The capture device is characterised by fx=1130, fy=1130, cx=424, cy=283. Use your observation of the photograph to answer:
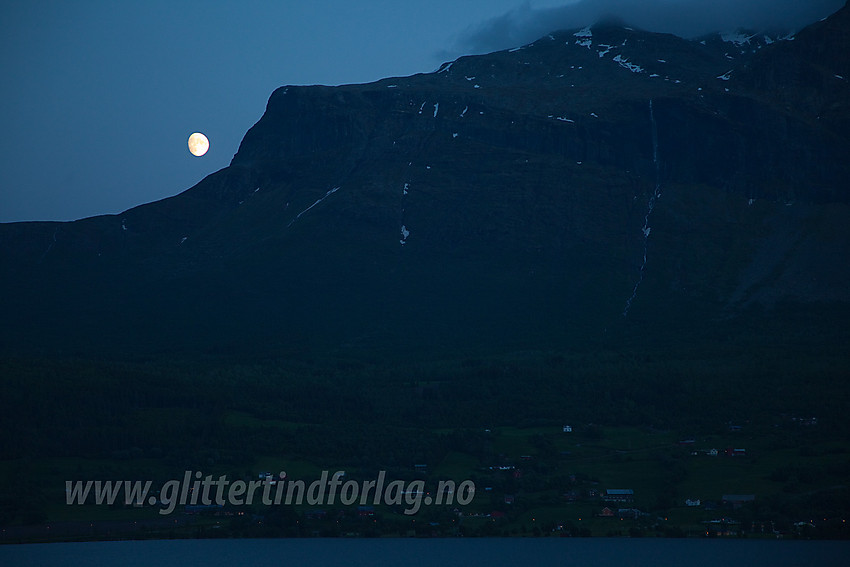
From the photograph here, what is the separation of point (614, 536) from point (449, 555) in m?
17.9

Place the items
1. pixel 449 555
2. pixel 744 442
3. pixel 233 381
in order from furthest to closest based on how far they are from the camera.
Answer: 1. pixel 233 381
2. pixel 744 442
3. pixel 449 555

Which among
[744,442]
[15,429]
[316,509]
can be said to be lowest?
[744,442]

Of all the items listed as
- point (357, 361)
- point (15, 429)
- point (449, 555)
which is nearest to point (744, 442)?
point (449, 555)

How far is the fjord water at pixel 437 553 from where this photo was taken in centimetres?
10781

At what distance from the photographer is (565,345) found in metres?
198

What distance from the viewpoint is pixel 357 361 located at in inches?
7544

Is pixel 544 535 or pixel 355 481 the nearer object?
pixel 544 535

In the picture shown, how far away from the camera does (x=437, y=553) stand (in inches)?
4582

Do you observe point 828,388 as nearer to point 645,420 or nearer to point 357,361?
point 645,420

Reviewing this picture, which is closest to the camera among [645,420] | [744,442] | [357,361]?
[744,442]

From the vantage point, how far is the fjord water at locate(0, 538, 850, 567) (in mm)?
107812

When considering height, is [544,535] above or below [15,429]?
below

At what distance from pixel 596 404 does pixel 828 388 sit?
108ft

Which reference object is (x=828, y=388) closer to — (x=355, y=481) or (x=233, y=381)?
(x=355, y=481)
